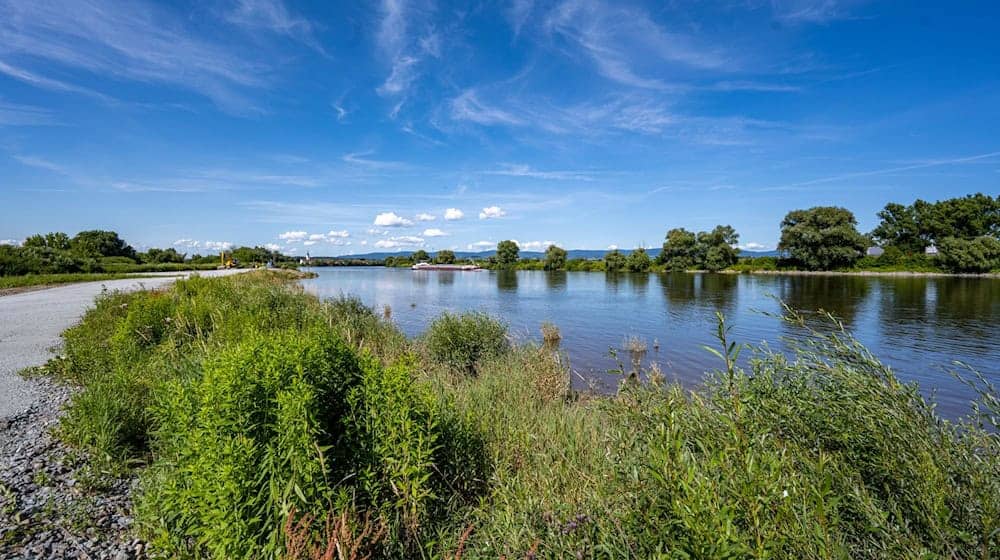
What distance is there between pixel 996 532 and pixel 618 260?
342ft

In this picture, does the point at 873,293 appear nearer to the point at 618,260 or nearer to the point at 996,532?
the point at 996,532

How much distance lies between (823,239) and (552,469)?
3521 inches

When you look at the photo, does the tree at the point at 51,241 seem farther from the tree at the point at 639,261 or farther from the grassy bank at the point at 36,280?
the tree at the point at 639,261

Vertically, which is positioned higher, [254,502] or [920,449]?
[920,449]

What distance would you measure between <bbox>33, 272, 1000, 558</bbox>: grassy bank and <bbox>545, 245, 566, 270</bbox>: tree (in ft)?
373

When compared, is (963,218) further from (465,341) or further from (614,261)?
(465,341)

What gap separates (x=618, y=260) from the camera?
103 m

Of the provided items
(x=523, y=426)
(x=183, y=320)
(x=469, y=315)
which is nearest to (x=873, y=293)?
(x=469, y=315)

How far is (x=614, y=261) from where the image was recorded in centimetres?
10331

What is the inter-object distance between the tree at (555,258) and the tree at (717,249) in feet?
115

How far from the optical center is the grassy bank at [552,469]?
2357mm

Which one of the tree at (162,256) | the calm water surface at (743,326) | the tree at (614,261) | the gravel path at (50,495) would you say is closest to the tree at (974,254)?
the calm water surface at (743,326)

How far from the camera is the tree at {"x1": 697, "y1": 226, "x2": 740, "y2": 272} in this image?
88.6m

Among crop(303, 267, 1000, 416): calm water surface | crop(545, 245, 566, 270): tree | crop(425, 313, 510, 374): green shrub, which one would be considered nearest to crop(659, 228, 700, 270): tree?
crop(545, 245, 566, 270): tree
